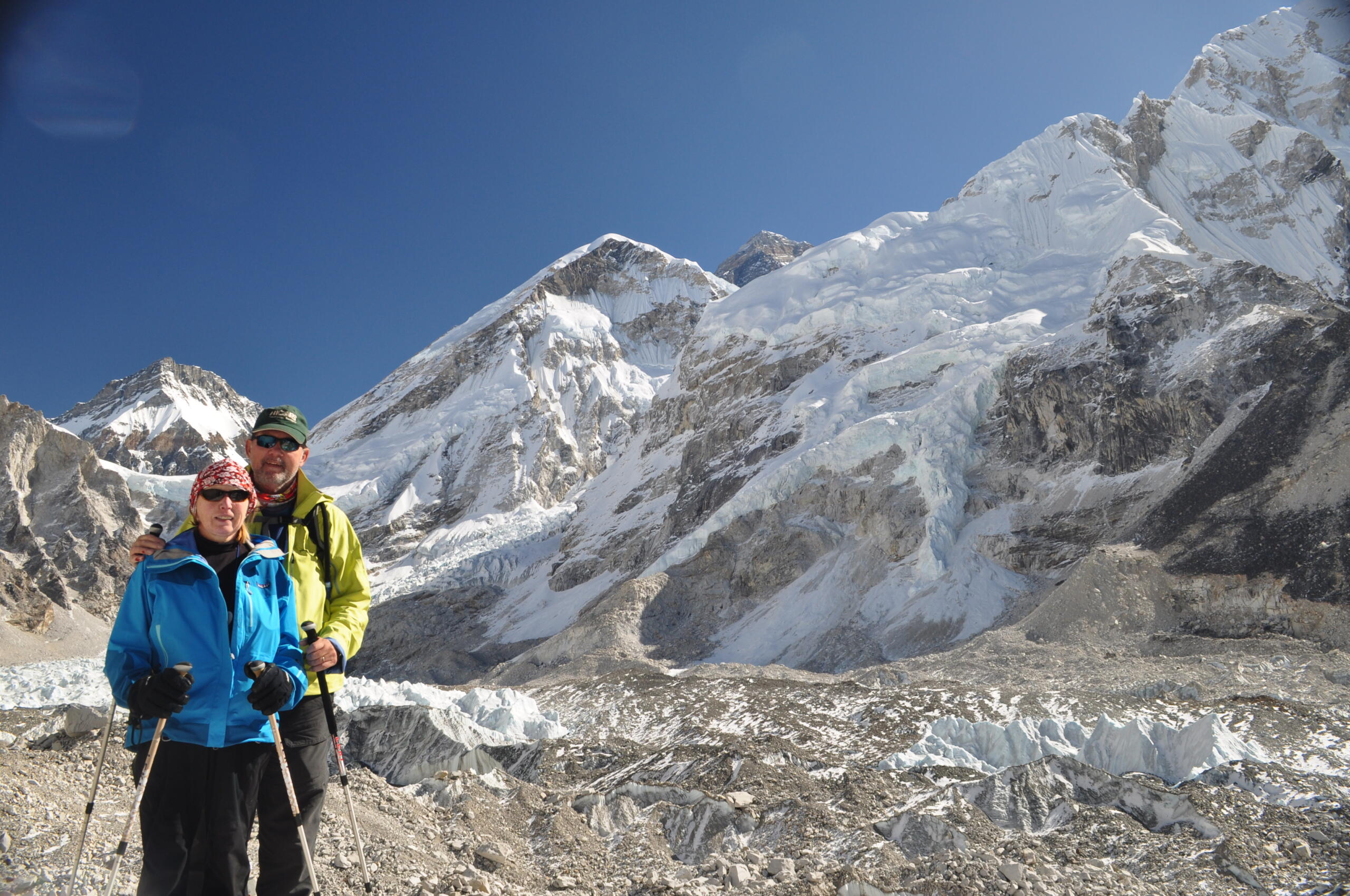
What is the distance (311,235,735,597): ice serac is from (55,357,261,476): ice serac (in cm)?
1419

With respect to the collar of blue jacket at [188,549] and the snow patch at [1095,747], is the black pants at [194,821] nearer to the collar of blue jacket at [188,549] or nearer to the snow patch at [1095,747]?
the collar of blue jacket at [188,549]

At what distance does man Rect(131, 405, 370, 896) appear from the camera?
3.59 metres

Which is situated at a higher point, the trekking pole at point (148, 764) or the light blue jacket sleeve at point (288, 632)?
the light blue jacket sleeve at point (288, 632)

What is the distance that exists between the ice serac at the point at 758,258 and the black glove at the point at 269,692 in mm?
167792

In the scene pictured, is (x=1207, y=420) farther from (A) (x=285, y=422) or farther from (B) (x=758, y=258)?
(B) (x=758, y=258)

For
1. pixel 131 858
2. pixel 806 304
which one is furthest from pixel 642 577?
pixel 131 858

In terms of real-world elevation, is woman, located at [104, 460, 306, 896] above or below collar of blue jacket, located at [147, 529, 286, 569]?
below

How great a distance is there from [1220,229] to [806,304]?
36.5m

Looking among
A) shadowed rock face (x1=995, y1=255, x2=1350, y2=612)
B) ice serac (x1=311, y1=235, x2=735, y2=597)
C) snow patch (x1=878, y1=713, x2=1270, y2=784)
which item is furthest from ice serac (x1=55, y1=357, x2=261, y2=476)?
snow patch (x1=878, y1=713, x2=1270, y2=784)

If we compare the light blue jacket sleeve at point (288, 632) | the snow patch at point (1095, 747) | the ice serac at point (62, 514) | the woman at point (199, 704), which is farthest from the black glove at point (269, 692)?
the ice serac at point (62, 514)

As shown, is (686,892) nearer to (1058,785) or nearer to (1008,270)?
(1058,785)

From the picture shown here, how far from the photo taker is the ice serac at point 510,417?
7838 cm

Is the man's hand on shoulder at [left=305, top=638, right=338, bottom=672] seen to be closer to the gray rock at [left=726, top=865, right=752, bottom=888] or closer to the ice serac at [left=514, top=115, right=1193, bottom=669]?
the gray rock at [left=726, top=865, right=752, bottom=888]

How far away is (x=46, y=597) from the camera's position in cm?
4931
